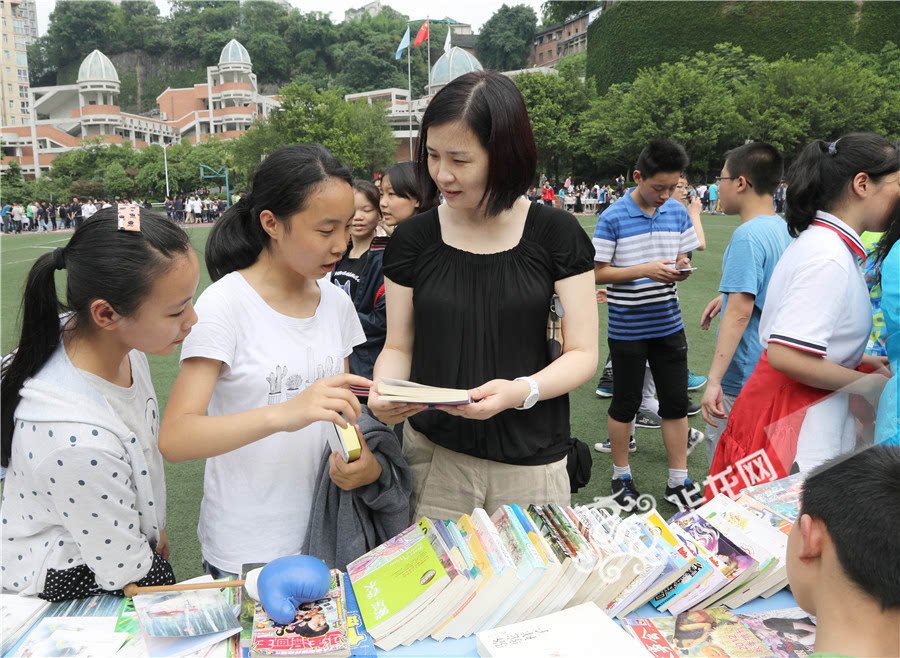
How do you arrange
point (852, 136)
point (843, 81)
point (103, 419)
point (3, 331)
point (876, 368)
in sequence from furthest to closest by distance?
1. point (843, 81)
2. point (3, 331)
3. point (852, 136)
4. point (876, 368)
5. point (103, 419)

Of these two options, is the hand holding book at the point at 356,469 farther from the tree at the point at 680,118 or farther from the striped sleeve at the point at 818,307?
the tree at the point at 680,118

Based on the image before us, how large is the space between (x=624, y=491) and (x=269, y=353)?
7.67ft

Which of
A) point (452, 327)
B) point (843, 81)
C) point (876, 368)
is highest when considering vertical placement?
point (843, 81)

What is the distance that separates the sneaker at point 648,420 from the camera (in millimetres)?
4300

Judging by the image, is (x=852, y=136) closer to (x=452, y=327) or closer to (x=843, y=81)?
(x=452, y=327)

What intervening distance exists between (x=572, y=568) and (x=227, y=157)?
48.9 meters

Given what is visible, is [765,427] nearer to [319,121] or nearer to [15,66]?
[319,121]

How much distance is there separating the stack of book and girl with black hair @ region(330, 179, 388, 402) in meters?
1.50

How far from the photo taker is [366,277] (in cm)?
315

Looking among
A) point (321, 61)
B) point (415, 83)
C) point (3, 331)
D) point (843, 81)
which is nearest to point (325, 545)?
point (3, 331)

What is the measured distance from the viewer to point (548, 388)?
1.46 metres

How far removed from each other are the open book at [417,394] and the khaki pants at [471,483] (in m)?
0.35

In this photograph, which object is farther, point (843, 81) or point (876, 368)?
point (843, 81)

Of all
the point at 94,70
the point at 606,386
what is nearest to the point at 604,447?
the point at 606,386
